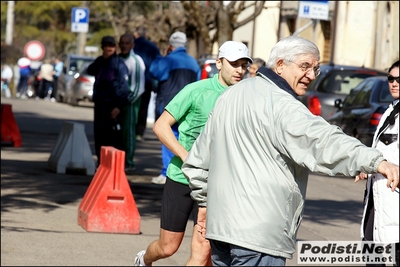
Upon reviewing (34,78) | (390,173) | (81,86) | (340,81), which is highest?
(390,173)

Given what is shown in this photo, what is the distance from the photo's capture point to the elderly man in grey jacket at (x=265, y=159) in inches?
172

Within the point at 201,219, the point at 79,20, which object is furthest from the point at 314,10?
the point at 201,219

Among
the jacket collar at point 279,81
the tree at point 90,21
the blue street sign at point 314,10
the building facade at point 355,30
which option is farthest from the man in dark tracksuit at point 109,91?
the tree at point 90,21

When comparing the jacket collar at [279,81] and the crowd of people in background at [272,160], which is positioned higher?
the jacket collar at [279,81]

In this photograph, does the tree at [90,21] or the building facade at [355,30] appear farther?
the tree at [90,21]

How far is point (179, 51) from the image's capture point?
12.5 m

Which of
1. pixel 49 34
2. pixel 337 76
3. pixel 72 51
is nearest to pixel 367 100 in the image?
pixel 337 76

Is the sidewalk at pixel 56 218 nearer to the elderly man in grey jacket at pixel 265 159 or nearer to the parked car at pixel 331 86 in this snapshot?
the parked car at pixel 331 86

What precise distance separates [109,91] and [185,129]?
7.05 m

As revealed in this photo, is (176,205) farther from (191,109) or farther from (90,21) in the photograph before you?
(90,21)

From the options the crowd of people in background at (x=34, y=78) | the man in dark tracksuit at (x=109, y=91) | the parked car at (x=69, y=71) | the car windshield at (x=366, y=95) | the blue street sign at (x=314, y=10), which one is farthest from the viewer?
the crowd of people in background at (x=34, y=78)

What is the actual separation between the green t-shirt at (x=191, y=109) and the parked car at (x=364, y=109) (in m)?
8.41

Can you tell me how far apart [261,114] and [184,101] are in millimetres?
1828

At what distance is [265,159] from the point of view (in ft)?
14.7
